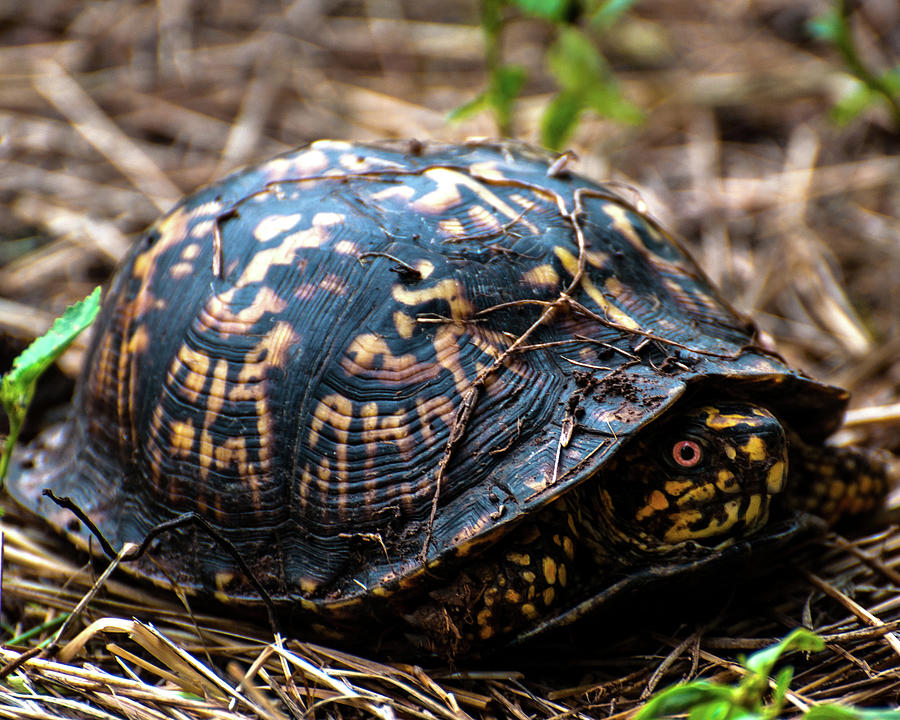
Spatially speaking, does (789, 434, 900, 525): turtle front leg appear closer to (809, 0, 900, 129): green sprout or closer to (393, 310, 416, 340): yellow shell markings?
(393, 310, 416, 340): yellow shell markings

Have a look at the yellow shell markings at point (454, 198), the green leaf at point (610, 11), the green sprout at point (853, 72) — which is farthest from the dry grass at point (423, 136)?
the green leaf at point (610, 11)

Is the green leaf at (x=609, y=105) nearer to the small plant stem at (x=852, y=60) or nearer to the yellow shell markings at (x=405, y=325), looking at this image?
the small plant stem at (x=852, y=60)

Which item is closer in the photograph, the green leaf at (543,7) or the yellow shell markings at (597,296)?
the yellow shell markings at (597,296)

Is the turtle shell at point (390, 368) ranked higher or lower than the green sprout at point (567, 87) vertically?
lower

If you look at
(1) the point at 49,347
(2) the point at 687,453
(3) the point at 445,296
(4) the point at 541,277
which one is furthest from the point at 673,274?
(1) the point at 49,347

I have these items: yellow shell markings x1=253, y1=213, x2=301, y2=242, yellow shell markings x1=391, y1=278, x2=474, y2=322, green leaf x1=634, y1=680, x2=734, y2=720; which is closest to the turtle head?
yellow shell markings x1=391, y1=278, x2=474, y2=322

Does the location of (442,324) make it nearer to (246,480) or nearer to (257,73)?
(246,480)

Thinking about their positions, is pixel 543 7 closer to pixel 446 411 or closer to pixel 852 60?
pixel 852 60
